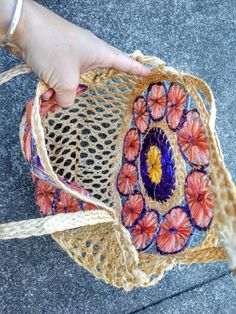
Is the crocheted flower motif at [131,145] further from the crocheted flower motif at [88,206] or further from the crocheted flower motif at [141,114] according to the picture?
the crocheted flower motif at [88,206]

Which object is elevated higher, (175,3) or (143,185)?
(175,3)

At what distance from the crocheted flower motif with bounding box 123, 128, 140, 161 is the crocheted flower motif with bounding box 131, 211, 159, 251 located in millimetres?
115

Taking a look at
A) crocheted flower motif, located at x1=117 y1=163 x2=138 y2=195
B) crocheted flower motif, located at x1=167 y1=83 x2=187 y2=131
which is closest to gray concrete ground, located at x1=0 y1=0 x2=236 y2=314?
crocheted flower motif, located at x1=117 y1=163 x2=138 y2=195

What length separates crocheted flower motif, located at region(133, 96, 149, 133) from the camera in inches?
34.2

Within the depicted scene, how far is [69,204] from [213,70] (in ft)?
1.51

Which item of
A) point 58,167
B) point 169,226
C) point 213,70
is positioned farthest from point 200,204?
point 213,70

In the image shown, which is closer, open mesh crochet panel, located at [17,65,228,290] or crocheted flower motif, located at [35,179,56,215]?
open mesh crochet panel, located at [17,65,228,290]

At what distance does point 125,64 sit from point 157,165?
0.20 meters

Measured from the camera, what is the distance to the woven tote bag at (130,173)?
664mm

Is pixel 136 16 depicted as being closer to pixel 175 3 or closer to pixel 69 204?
pixel 175 3

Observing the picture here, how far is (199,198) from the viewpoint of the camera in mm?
740

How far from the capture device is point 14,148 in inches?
37.6

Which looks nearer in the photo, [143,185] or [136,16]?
[143,185]

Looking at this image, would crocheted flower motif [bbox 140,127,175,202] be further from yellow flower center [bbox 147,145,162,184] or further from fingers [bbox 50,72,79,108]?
fingers [bbox 50,72,79,108]
